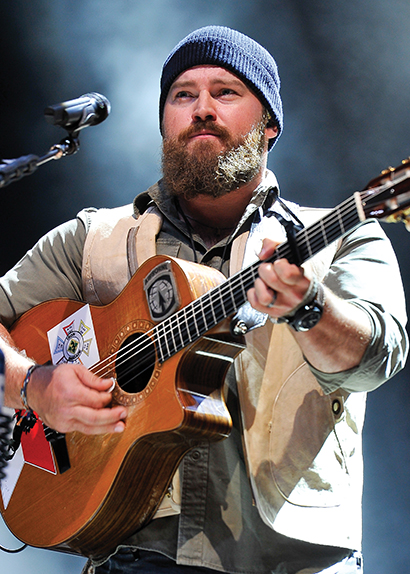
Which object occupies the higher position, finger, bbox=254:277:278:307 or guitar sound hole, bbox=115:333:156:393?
finger, bbox=254:277:278:307

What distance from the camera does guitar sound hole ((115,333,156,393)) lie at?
1792 millimetres

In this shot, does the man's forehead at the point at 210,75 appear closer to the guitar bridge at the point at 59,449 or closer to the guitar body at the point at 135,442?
the guitar body at the point at 135,442

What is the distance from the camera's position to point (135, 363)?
182cm

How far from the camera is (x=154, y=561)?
180 cm

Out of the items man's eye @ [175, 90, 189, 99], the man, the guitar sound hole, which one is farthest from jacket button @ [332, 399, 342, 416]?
man's eye @ [175, 90, 189, 99]

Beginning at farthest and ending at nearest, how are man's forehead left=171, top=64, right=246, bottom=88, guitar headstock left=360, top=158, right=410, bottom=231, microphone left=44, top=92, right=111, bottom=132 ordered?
man's forehead left=171, top=64, right=246, bottom=88, microphone left=44, top=92, right=111, bottom=132, guitar headstock left=360, top=158, right=410, bottom=231

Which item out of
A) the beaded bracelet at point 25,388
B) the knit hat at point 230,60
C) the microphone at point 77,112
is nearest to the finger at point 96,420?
the beaded bracelet at point 25,388

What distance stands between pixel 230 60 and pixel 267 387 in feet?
4.78

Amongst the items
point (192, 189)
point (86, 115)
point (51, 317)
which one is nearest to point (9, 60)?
point (192, 189)

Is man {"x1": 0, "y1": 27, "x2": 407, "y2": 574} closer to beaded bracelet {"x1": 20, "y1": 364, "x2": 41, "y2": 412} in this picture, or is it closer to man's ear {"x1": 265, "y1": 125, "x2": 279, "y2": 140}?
beaded bracelet {"x1": 20, "y1": 364, "x2": 41, "y2": 412}

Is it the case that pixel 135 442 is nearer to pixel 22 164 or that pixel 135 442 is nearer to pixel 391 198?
pixel 22 164

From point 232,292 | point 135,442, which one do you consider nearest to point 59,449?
point 135,442

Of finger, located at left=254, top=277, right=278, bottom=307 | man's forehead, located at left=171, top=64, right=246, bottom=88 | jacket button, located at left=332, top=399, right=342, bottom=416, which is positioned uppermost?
man's forehead, located at left=171, top=64, right=246, bottom=88

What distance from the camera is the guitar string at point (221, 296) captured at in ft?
4.59
